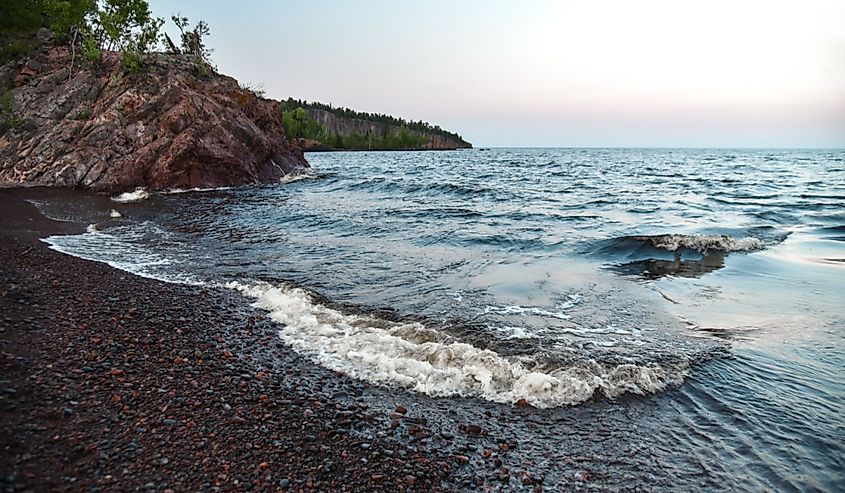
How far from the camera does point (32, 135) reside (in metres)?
23.9

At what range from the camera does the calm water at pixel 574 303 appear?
4748mm

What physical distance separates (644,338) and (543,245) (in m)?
6.71

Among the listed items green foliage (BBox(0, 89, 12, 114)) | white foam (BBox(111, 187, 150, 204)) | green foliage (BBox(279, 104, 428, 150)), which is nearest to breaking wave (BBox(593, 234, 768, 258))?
white foam (BBox(111, 187, 150, 204))

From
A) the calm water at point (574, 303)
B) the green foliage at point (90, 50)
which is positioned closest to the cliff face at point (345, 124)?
the green foliage at point (90, 50)

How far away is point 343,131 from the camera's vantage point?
7111 inches

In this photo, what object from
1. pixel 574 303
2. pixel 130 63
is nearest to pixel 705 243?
pixel 574 303

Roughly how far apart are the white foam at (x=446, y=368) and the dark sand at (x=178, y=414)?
396 millimetres

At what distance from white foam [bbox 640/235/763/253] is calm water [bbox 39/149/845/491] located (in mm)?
59

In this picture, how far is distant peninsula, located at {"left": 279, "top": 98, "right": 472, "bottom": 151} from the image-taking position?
422ft

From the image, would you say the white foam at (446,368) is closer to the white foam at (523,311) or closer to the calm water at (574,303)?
the calm water at (574,303)

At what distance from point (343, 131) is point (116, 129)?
16238 cm

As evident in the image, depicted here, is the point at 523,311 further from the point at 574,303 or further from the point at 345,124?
the point at 345,124

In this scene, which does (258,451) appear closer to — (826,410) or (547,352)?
(547,352)

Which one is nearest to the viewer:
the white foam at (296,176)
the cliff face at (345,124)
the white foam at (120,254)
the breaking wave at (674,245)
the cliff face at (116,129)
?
the white foam at (120,254)
